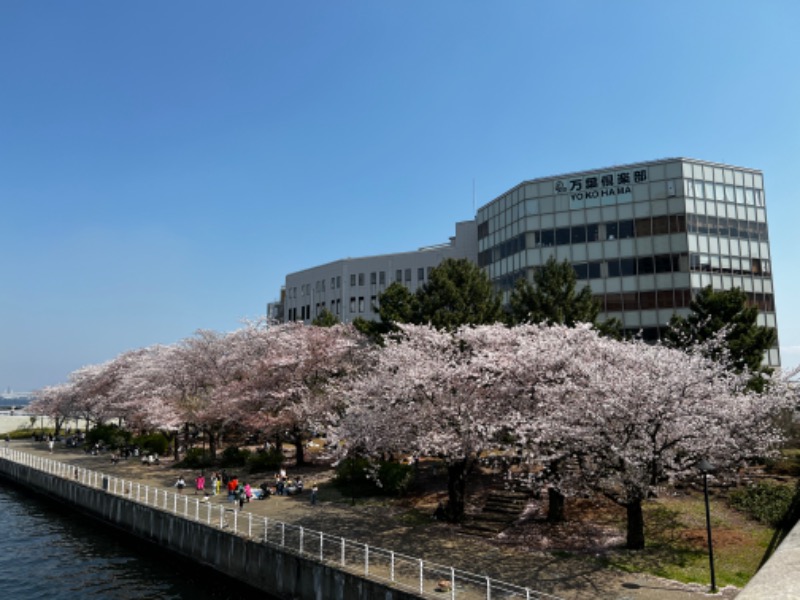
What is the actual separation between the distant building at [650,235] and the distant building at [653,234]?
3.8 inches

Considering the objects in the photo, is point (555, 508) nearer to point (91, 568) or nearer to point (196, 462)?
point (91, 568)

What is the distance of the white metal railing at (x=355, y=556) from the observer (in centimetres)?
1802

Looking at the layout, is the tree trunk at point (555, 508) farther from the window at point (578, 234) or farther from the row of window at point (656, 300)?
the window at point (578, 234)

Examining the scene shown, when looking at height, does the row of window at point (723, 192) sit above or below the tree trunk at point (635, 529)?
above

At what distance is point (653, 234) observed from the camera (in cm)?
5825

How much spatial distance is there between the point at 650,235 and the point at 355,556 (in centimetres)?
4763

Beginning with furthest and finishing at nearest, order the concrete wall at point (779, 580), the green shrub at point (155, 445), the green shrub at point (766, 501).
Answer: the green shrub at point (155, 445) < the green shrub at point (766, 501) < the concrete wall at point (779, 580)

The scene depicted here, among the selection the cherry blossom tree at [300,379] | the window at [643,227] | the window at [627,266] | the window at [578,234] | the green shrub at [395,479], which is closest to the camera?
the green shrub at [395,479]

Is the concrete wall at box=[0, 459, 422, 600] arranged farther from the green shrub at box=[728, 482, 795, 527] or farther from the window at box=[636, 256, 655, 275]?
the window at box=[636, 256, 655, 275]

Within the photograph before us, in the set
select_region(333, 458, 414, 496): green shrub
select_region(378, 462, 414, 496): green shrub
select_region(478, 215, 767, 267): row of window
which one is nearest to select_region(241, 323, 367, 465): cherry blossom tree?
select_region(333, 458, 414, 496): green shrub

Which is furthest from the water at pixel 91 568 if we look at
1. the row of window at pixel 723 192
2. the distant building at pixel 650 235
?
the row of window at pixel 723 192

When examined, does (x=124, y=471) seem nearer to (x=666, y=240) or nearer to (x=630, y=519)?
(x=630, y=519)

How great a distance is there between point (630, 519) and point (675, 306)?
126ft

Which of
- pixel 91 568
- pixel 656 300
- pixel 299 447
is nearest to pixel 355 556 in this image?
pixel 91 568
